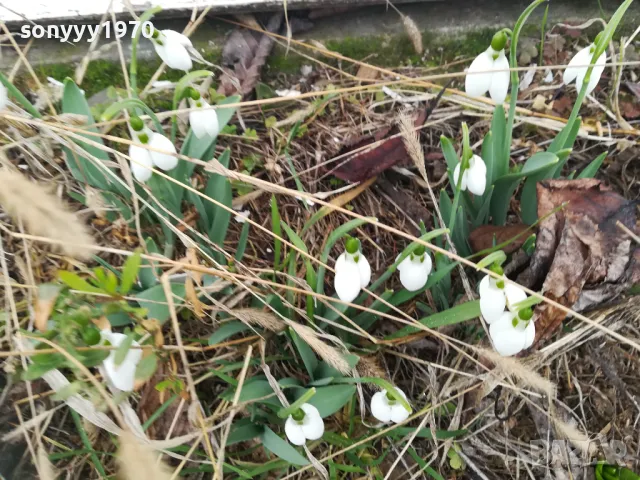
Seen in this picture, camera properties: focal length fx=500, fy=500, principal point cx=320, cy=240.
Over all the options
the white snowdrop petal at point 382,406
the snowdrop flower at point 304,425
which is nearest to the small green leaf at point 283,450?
the snowdrop flower at point 304,425

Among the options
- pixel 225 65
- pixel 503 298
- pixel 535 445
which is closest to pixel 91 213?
pixel 225 65

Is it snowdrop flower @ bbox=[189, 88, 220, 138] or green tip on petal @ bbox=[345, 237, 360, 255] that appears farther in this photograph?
snowdrop flower @ bbox=[189, 88, 220, 138]

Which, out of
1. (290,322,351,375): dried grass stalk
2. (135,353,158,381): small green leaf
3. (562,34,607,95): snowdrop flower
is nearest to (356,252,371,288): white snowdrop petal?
(290,322,351,375): dried grass stalk

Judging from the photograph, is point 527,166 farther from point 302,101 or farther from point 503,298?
point 302,101

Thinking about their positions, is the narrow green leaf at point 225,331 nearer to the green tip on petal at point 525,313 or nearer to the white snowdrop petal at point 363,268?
the white snowdrop petal at point 363,268

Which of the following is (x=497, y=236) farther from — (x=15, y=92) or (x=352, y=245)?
(x=15, y=92)

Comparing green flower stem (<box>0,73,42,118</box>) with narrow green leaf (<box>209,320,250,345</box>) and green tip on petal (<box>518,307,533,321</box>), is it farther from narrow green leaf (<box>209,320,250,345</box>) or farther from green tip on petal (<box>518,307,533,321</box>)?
green tip on petal (<box>518,307,533,321</box>)
